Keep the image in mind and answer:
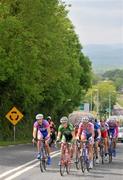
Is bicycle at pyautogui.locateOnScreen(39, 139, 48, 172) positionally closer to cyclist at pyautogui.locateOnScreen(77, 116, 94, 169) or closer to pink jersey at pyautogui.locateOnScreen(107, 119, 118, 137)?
cyclist at pyautogui.locateOnScreen(77, 116, 94, 169)

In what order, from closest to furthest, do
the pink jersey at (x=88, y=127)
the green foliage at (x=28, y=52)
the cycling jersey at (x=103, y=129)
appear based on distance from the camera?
the pink jersey at (x=88, y=127)
the cycling jersey at (x=103, y=129)
the green foliage at (x=28, y=52)

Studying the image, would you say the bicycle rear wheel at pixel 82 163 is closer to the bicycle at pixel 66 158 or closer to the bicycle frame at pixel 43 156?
the bicycle at pixel 66 158

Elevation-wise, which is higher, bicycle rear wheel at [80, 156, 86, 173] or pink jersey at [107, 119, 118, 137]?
pink jersey at [107, 119, 118, 137]

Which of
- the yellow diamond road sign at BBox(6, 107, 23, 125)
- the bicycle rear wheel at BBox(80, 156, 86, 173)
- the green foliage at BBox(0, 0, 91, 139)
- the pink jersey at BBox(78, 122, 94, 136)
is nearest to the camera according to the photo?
the bicycle rear wheel at BBox(80, 156, 86, 173)

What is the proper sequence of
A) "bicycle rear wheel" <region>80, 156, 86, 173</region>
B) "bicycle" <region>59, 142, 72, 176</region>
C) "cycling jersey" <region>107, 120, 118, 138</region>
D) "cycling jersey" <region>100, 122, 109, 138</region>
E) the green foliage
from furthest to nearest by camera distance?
the green foliage
"cycling jersey" <region>107, 120, 118, 138</region>
"cycling jersey" <region>100, 122, 109, 138</region>
"bicycle rear wheel" <region>80, 156, 86, 173</region>
"bicycle" <region>59, 142, 72, 176</region>

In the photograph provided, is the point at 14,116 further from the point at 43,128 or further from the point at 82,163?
the point at 82,163

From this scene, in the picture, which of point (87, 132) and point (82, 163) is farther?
point (87, 132)

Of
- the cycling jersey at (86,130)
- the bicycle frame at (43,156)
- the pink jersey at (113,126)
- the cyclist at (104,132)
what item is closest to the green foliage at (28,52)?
the pink jersey at (113,126)

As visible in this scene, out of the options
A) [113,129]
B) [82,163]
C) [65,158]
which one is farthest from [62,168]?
[113,129]

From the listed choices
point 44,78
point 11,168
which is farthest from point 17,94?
point 11,168

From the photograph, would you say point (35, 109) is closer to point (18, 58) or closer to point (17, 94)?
point (17, 94)

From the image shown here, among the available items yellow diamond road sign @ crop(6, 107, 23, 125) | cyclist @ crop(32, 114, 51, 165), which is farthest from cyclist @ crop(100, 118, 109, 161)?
yellow diamond road sign @ crop(6, 107, 23, 125)

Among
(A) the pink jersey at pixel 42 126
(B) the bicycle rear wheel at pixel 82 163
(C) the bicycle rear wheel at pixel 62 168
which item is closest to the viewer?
(C) the bicycle rear wheel at pixel 62 168

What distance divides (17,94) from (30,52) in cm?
558
